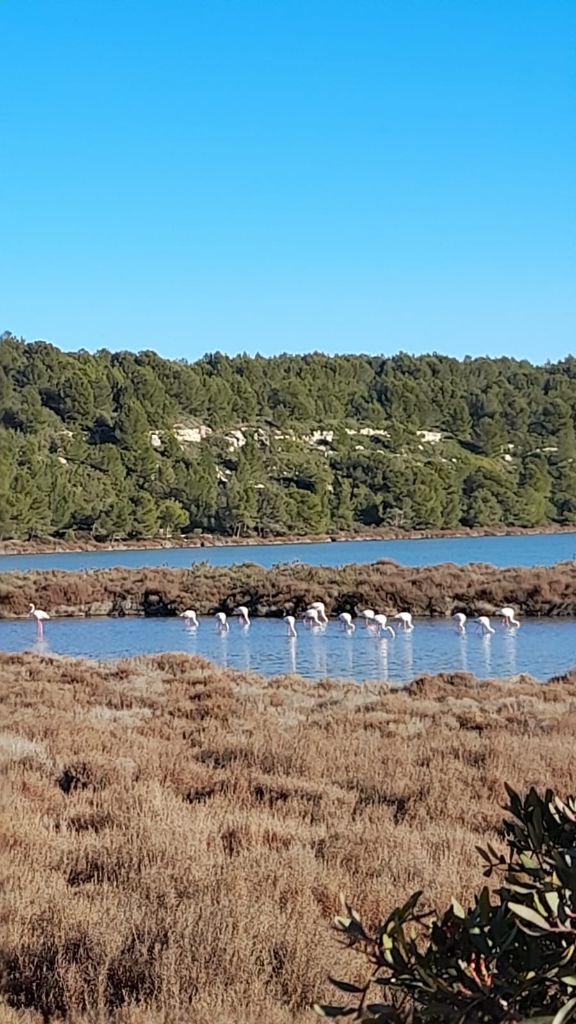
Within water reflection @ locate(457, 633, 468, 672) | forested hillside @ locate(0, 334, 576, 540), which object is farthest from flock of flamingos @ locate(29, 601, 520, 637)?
forested hillside @ locate(0, 334, 576, 540)

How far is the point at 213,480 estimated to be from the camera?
292 ft

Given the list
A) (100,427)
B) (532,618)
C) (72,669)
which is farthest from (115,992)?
(100,427)

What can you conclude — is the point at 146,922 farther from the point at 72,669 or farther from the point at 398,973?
the point at 72,669

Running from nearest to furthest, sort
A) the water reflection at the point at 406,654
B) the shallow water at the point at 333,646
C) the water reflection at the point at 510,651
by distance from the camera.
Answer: the water reflection at the point at 406,654 < the water reflection at the point at 510,651 < the shallow water at the point at 333,646

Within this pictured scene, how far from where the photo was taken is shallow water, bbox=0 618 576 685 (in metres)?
20.3

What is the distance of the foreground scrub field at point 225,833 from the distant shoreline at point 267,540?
6061 cm

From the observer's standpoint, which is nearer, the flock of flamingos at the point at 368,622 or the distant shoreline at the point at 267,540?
the flock of flamingos at the point at 368,622

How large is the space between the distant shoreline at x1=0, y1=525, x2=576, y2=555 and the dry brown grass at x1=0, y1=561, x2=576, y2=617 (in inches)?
1392

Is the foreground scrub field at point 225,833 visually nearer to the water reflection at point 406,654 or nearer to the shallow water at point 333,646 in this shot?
the water reflection at point 406,654

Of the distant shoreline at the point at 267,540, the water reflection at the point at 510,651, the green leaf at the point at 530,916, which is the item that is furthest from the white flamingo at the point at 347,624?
the distant shoreline at the point at 267,540

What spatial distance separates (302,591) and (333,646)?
8.88m

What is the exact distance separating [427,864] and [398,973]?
11.2 ft

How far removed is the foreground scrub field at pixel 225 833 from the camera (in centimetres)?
429

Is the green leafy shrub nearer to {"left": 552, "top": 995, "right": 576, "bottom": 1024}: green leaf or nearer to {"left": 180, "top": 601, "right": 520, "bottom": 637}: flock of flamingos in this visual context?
{"left": 552, "top": 995, "right": 576, "bottom": 1024}: green leaf
